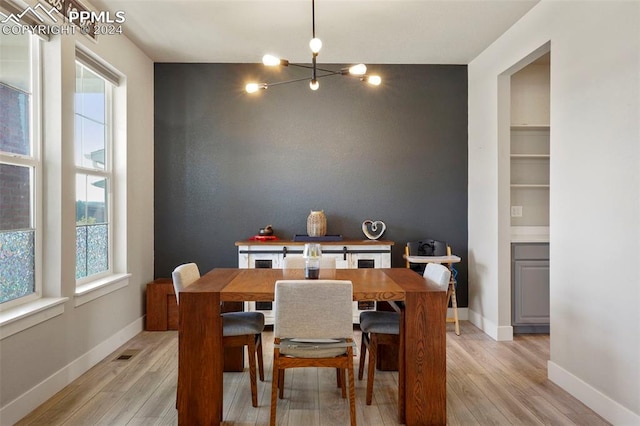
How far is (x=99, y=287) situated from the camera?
Result: 10.9ft

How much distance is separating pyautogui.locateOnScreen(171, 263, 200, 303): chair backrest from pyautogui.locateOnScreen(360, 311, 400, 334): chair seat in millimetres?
1184

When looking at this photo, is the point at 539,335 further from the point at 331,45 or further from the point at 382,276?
the point at 331,45

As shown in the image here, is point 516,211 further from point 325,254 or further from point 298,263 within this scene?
point 298,263

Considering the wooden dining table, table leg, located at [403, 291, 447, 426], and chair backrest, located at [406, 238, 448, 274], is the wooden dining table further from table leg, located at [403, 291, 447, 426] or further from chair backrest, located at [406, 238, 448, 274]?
chair backrest, located at [406, 238, 448, 274]

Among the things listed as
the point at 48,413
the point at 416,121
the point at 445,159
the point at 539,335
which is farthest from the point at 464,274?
the point at 48,413

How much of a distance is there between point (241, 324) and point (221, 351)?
0.32 meters

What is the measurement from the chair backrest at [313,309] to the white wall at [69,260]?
1583 millimetres

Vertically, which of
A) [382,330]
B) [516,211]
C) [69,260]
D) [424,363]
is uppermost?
[516,211]

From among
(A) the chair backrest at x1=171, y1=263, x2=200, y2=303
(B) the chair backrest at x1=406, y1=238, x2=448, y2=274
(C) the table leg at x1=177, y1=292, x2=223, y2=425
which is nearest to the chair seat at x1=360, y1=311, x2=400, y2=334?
(C) the table leg at x1=177, y1=292, x2=223, y2=425

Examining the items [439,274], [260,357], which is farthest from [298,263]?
[439,274]

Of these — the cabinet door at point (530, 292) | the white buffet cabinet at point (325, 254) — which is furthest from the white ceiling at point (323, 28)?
the cabinet door at point (530, 292)

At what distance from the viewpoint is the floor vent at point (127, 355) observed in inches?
134

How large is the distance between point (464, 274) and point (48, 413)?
3.99 meters

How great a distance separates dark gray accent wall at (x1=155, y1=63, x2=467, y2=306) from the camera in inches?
181
